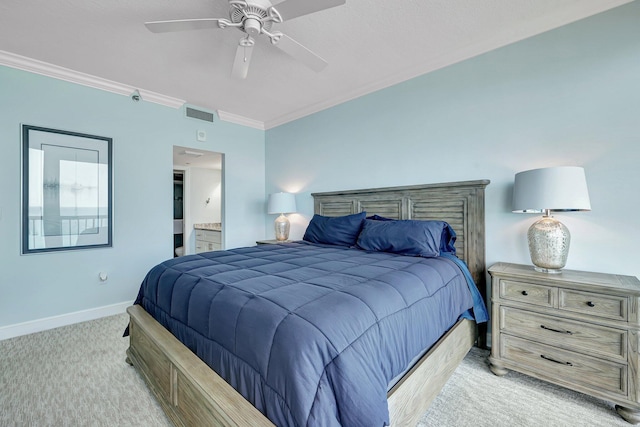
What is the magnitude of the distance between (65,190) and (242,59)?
2.34 metres

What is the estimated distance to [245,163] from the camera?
4344 mm

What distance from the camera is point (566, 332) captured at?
1.67 metres

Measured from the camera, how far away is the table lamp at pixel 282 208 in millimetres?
3809

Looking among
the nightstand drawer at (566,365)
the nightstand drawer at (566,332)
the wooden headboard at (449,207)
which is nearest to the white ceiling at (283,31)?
the wooden headboard at (449,207)

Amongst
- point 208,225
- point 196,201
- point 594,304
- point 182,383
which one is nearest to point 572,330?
point 594,304

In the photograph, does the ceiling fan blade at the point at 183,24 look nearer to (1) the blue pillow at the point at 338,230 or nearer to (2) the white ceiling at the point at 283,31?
(2) the white ceiling at the point at 283,31

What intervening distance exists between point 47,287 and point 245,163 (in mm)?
2710

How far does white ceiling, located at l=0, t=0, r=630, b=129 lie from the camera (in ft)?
6.38

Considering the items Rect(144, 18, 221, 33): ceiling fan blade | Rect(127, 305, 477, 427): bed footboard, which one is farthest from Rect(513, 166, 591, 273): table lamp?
Rect(144, 18, 221, 33): ceiling fan blade

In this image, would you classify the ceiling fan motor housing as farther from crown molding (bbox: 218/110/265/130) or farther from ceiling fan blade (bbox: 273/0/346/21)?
crown molding (bbox: 218/110/265/130)

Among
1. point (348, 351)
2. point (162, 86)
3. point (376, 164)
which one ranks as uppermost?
point (162, 86)

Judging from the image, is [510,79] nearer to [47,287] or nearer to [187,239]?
[47,287]

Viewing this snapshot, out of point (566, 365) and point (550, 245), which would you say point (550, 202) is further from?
point (566, 365)

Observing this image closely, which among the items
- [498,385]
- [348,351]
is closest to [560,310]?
[498,385]
